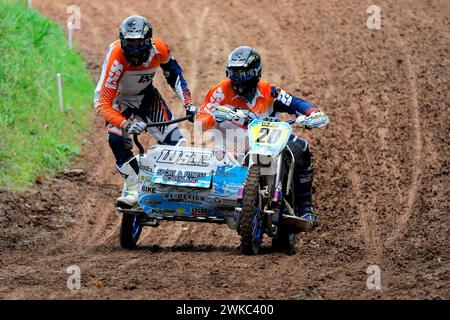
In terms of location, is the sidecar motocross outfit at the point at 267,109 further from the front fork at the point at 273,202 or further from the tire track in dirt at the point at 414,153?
the tire track in dirt at the point at 414,153

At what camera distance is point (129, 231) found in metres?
10.6

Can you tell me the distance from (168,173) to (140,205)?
542mm

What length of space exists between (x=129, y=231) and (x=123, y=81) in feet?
5.88

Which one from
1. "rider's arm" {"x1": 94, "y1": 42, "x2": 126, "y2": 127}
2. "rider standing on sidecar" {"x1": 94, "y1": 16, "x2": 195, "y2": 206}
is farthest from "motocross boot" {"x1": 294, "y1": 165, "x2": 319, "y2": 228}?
"rider's arm" {"x1": 94, "y1": 42, "x2": 126, "y2": 127}

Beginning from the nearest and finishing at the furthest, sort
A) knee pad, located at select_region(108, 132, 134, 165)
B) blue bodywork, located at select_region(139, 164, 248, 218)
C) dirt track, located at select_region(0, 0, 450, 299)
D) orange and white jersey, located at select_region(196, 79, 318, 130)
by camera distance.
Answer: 1. dirt track, located at select_region(0, 0, 450, 299)
2. blue bodywork, located at select_region(139, 164, 248, 218)
3. orange and white jersey, located at select_region(196, 79, 318, 130)
4. knee pad, located at select_region(108, 132, 134, 165)

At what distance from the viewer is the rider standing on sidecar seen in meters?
10.3

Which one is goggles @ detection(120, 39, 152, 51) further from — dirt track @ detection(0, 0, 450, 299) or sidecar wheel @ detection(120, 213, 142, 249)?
dirt track @ detection(0, 0, 450, 299)

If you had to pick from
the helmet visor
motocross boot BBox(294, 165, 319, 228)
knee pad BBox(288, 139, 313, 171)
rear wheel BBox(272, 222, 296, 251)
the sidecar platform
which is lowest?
rear wheel BBox(272, 222, 296, 251)

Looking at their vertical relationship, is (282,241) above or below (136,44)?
below

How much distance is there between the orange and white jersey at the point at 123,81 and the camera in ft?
34.5

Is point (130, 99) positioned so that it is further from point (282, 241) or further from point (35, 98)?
point (35, 98)

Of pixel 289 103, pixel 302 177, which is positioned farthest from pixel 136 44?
pixel 302 177

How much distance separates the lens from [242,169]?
31.9 feet

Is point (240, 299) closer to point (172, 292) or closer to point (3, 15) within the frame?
point (172, 292)
